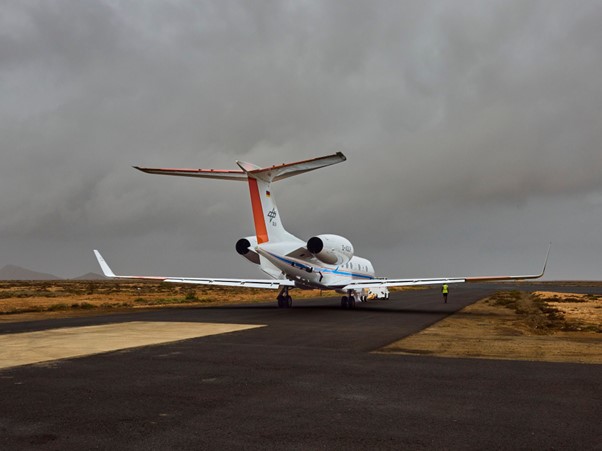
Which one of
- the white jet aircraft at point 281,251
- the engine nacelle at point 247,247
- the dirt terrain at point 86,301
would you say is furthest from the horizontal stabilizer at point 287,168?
the dirt terrain at point 86,301

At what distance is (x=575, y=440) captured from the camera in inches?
224

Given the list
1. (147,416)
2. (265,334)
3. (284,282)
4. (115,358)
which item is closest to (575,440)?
(147,416)

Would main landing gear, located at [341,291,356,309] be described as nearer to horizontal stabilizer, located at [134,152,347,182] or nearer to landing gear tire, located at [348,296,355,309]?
landing gear tire, located at [348,296,355,309]

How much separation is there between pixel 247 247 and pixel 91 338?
43.4ft

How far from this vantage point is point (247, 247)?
2773 cm

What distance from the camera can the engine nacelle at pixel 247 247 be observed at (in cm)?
2770

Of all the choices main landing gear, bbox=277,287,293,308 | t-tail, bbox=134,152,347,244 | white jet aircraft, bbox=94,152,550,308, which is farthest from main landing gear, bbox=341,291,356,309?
t-tail, bbox=134,152,347,244

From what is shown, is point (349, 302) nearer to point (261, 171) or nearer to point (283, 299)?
point (283, 299)

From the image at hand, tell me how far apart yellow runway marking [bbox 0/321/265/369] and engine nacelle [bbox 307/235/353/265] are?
28.0 feet

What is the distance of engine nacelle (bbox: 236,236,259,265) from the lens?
2770 centimetres

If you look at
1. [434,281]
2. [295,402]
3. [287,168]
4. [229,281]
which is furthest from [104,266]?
[295,402]

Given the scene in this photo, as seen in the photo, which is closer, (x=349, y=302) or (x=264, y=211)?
(x=264, y=211)

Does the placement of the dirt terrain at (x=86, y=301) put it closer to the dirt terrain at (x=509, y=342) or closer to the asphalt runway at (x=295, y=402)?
the asphalt runway at (x=295, y=402)

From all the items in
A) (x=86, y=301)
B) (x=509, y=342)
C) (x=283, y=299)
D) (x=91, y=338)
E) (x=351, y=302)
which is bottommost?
(x=509, y=342)
